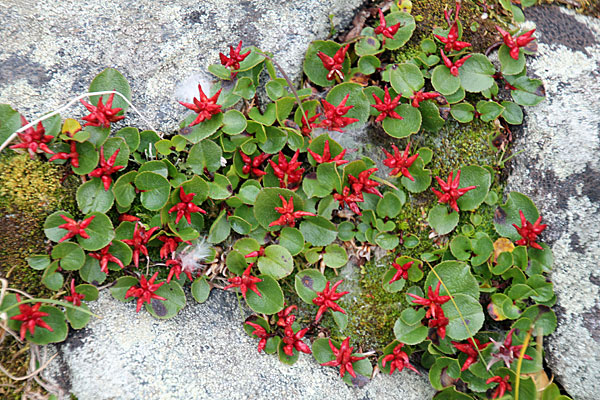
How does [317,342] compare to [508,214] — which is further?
[508,214]

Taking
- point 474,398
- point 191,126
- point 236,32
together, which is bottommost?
point 474,398

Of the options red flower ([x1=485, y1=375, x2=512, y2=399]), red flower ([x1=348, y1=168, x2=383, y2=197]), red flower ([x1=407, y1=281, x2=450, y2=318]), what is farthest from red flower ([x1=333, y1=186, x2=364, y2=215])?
red flower ([x1=485, y1=375, x2=512, y2=399])

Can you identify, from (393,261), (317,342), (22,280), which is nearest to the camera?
(22,280)

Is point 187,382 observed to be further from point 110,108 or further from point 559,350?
point 559,350

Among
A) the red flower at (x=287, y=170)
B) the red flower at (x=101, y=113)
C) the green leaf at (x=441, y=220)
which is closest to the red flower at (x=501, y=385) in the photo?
the green leaf at (x=441, y=220)

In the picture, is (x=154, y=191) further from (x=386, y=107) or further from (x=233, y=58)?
(x=386, y=107)

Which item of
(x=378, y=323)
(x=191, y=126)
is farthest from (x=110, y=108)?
(x=378, y=323)

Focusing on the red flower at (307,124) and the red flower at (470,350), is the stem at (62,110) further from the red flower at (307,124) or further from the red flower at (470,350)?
the red flower at (470,350)

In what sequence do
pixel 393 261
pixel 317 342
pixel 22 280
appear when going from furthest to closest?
pixel 393 261
pixel 317 342
pixel 22 280
